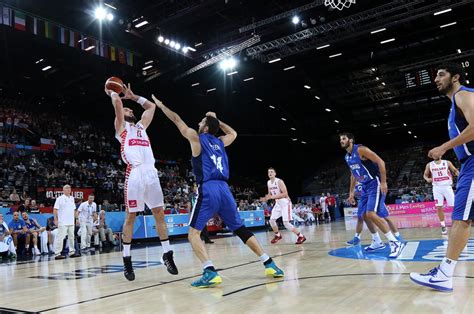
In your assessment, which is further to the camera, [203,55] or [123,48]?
[203,55]

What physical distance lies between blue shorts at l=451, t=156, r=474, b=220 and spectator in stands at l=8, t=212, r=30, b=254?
10.1 m

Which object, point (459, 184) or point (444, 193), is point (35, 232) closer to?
point (444, 193)

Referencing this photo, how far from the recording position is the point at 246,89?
81.9 ft

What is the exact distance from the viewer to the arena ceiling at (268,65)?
604 inches

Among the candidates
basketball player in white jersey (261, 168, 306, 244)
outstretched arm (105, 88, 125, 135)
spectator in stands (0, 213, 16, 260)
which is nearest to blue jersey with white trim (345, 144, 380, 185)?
basketball player in white jersey (261, 168, 306, 244)

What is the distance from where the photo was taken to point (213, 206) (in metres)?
3.99

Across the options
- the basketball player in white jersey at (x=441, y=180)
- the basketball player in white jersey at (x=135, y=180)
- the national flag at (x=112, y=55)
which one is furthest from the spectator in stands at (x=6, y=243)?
the basketball player in white jersey at (x=441, y=180)

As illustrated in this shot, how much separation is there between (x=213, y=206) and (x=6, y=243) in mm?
7760

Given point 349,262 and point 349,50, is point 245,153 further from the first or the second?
point 349,262

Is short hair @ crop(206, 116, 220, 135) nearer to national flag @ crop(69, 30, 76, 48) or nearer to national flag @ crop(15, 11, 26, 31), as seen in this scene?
national flag @ crop(15, 11, 26, 31)

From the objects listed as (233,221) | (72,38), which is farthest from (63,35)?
(233,221)

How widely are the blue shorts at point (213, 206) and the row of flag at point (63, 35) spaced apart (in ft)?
37.3

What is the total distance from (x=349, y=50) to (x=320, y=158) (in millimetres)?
17892

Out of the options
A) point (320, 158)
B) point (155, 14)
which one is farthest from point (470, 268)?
point (320, 158)
